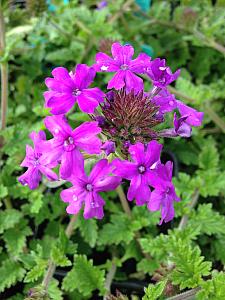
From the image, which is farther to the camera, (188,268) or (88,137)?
(188,268)

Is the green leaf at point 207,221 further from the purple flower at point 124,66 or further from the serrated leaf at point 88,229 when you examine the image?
the purple flower at point 124,66

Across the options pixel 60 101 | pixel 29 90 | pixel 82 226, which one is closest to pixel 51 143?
pixel 60 101

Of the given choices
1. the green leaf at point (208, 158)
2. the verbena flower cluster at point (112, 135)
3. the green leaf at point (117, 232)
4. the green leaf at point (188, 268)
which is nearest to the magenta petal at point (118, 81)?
the verbena flower cluster at point (112, 135)

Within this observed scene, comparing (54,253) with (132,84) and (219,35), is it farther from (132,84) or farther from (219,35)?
(219,35)

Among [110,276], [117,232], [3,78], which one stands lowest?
[110,276]

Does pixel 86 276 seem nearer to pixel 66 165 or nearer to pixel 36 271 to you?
pixel 36 271

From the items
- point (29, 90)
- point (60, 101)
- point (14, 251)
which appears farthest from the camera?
point (29, 90)

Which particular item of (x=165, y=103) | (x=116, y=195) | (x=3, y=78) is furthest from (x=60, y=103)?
(x=116, y=195)
